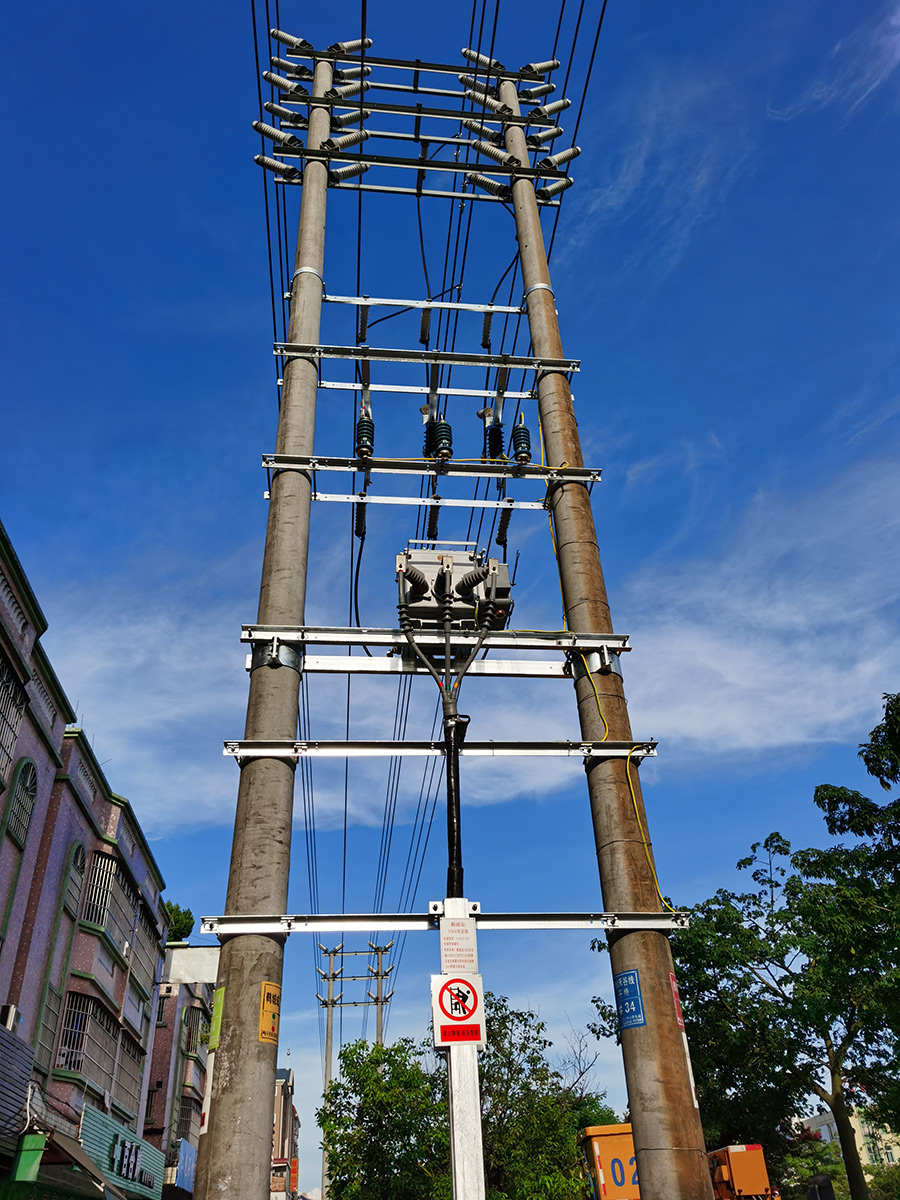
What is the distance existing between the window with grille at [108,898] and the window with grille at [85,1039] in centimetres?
200

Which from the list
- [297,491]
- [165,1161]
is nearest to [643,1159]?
[297,491]

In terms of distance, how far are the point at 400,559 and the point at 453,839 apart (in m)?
3.53

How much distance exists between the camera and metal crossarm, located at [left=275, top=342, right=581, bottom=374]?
12.2m

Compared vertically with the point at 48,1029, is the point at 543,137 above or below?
above

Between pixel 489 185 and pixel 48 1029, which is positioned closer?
pixel 489 185

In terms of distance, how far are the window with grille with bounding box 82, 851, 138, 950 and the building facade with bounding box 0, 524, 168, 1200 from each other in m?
0.04

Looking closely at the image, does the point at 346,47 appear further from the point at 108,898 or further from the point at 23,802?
the point at 108,898

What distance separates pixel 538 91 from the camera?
15250 millimetres

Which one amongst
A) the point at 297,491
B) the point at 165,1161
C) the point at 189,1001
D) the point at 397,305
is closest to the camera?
the point at 297,491

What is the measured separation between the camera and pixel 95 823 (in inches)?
971

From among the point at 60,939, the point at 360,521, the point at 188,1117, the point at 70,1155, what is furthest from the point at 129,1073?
the point at 360,521

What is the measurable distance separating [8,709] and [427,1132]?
18620mm

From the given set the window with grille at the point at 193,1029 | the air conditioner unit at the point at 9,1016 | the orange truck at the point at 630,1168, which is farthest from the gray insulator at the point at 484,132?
the window with grille at the point at 193,1029

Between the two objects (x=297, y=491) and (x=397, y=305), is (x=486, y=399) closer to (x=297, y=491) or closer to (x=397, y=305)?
(x=397, y=305)
